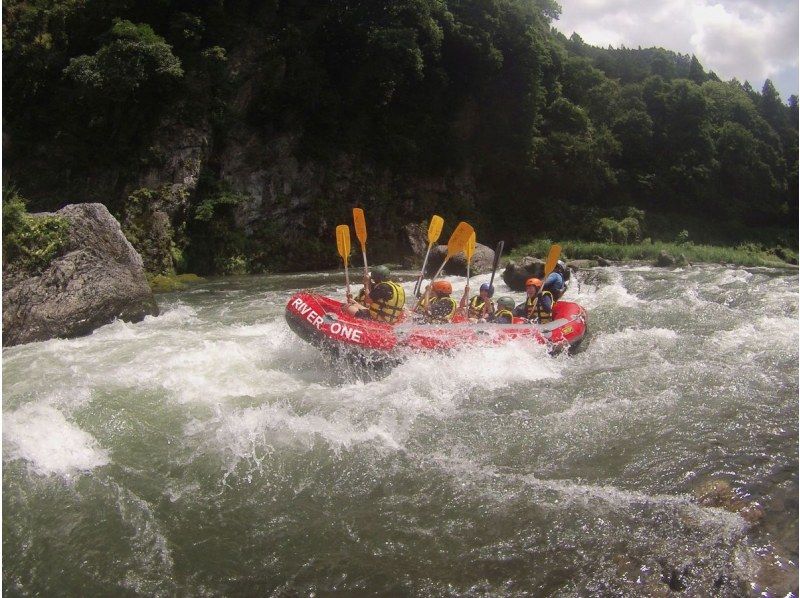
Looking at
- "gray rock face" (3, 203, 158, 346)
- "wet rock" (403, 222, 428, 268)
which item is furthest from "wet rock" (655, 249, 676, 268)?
"gray rock face" (3, 203, 158, 346)

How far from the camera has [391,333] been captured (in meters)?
6.06

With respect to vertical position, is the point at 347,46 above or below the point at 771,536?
above

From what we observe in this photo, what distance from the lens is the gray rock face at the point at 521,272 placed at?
12.4 m

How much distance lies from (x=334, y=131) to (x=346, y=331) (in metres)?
13.5

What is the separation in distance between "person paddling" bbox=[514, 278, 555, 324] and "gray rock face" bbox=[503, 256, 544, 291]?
15.6 feet

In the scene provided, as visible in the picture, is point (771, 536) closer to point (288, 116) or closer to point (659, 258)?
point (659, 258)

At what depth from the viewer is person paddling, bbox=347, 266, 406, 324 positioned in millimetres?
6629

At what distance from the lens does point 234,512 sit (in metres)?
3.43

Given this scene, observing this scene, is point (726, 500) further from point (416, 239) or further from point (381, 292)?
point (416, 239)

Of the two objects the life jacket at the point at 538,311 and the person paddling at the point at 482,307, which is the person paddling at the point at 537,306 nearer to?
the life jacket at the point at 538,311

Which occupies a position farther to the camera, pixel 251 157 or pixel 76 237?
pixel 251 157

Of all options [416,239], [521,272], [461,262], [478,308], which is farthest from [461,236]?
[416,239]

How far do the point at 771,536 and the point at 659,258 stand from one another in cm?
1466

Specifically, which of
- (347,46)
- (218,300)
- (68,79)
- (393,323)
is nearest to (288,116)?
(347,46)
